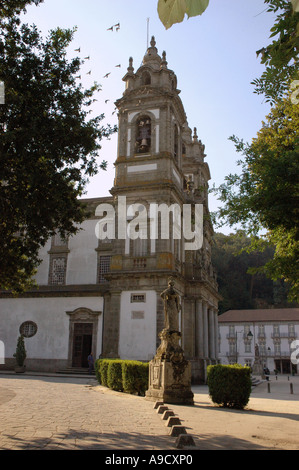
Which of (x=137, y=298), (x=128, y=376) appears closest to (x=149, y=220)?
(x=137, y=298)

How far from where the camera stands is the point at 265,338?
63344mm

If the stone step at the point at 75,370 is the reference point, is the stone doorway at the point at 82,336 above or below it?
above

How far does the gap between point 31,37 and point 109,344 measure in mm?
18008

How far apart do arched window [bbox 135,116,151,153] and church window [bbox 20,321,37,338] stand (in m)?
13.9

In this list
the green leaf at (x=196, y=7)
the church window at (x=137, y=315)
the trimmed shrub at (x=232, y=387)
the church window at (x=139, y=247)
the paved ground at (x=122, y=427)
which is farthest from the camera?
the church window at (x=139, y=247)

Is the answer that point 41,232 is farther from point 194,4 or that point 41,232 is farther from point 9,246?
point 194,4

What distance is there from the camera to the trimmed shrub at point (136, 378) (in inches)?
593

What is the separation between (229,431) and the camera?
26.2ft

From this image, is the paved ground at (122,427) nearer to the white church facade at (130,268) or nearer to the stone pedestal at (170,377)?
the stone pedestal at (170,377)

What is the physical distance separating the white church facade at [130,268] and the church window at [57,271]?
7 cm

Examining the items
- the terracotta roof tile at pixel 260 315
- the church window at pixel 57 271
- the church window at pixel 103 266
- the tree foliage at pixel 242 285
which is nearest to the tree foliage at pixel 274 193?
the church window at pixel 103 266

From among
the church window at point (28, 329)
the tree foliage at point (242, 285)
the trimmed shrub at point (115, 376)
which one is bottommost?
the trimmed shrub at point (115, 376)

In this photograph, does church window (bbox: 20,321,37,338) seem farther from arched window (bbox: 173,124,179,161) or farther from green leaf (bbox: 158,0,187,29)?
green leaf (bbox: 158,0,187,29)

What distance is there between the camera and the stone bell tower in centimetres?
2414
